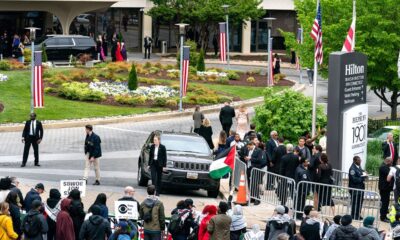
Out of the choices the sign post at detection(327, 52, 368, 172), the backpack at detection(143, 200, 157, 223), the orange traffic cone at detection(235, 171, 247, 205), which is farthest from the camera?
the sign post at detection(327, 52, 368, 172)

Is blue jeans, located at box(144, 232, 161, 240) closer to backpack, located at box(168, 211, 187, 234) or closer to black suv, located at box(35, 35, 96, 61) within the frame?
backpack, located at box(168, 211, 187, 234)

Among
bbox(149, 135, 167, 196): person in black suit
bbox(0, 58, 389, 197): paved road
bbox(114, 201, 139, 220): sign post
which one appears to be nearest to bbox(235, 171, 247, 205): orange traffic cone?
bbox(149, 135, 167, 196): person in black suit

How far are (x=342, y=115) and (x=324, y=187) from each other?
2.99 metres

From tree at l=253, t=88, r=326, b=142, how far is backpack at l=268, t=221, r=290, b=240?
41.7ft

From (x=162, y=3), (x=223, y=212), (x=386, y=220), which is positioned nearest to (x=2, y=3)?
(x=162, y=3)

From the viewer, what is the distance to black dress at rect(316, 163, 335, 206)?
25.5 meters

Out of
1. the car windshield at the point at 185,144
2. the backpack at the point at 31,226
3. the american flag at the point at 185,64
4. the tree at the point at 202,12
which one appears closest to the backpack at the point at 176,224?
the backpack at the point at 31,226

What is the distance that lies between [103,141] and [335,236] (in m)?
18.0

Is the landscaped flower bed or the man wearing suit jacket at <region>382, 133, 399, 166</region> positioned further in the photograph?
the landscaped flower bed

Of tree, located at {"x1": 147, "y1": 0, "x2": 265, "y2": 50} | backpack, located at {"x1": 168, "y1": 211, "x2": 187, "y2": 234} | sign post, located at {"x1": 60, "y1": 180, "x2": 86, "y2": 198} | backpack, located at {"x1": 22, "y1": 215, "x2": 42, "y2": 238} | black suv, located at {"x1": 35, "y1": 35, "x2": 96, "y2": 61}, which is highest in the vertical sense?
tree, located at {"x1": 147, "y1": 0, "x2": 265, "y2": 50}

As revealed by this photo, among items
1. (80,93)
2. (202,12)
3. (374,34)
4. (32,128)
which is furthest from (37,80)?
(202,12)

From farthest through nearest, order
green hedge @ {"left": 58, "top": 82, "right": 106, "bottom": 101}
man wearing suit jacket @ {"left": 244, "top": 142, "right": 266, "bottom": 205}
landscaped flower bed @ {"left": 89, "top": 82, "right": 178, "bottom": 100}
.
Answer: landscaped flower bed @ {"left": 89, "top": 82, "right": 178, "bottom": 100}, green hedge @ {"left": 58, "top": 82, "right": 106, "bottom": 101}, man wearing suit jacket @ {"left": 244, "top": 142, "right": 266, "bottom": 205}

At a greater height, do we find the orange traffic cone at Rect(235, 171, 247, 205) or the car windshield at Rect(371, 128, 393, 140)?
the car windshield at Rect(371, 128, 393, 140)

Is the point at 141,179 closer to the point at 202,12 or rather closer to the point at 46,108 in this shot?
the point at 46,108
